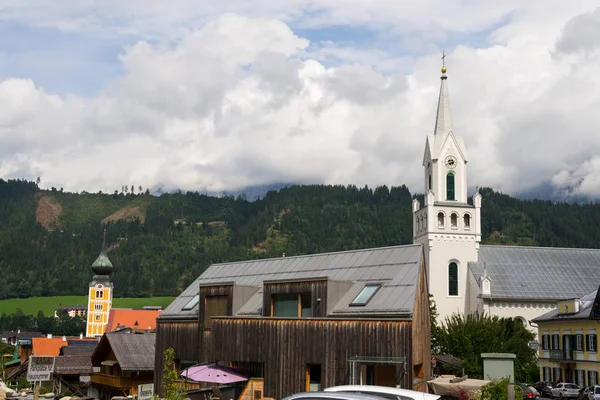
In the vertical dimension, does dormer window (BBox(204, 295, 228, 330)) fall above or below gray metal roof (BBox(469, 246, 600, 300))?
below

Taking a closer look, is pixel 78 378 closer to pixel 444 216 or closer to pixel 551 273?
pixel 444 216

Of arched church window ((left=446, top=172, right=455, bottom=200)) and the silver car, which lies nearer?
the silver car

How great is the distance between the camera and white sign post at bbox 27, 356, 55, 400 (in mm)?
20359

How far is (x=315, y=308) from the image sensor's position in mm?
35812

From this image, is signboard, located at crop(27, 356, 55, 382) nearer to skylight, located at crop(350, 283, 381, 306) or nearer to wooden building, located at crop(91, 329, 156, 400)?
skylight, located at crop(350, 283, 381, 306)

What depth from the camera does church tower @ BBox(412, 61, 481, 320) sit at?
8025 centimetres

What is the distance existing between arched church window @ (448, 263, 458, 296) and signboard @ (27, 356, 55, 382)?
208 feet

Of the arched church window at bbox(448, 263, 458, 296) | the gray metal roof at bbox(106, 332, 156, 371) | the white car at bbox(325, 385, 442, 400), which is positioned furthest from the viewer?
the arched church window at bbox(448, 263, 458, 296)

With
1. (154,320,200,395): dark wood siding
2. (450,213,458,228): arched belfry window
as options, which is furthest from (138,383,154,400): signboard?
(450,213,458,228): arched belfry window

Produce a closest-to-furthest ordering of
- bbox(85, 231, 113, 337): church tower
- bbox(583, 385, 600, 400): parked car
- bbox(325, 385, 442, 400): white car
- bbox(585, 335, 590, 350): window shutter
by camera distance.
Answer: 1. bbox(325, 385, 442, 400): white car
2. bbox(583, 385, 600, 400): parked car
3. bbox(585, 335, 590, 350): window shutter
4. bbox(85, 231, 113, 337): church tower

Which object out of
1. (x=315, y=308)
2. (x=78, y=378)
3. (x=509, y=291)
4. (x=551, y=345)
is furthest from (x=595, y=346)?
(x=78, y=378)

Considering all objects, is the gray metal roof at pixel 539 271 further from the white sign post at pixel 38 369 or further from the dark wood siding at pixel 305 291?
the white sign post at pixel 38 369

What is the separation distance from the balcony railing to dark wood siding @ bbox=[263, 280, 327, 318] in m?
32.0

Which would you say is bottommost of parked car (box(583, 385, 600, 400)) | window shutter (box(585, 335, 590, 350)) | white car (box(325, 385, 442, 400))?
parked car (box(583, 385, 600, 400))
